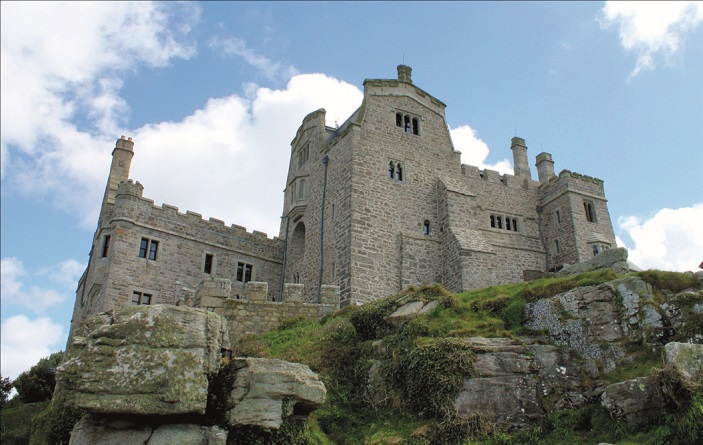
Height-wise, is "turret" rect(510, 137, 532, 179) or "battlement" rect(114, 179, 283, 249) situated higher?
"turret" rect(510, 137, 532, 179)

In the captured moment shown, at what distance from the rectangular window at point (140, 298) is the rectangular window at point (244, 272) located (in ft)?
17.2

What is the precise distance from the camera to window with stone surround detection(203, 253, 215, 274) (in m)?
31.1

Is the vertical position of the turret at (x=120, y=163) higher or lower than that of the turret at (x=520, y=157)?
lower

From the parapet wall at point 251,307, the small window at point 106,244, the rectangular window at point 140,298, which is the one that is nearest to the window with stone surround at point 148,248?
the small window at point 106,244

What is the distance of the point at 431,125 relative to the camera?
32.8 meters

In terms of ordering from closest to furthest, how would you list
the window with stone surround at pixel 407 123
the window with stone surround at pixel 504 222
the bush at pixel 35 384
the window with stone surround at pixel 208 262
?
the bush at pixel 35 384 → the window with stone surround at pixel 208 262 → the window with stone surround at pixel 407 123 → the window with stone surround at pixel 504 222

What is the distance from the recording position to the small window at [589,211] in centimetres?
3538

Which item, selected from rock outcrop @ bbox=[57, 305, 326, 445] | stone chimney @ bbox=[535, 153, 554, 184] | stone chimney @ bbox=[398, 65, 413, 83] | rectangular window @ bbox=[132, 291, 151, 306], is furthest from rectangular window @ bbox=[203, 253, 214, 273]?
stone chimney @ bbox=[535, 153, 554, 184]

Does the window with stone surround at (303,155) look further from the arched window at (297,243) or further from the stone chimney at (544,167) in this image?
the stone chimney at (544,167)

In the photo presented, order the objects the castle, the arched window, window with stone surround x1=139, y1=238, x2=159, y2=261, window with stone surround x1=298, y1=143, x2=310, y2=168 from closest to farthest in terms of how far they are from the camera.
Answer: the castle → window with stone surround x1=139, y1=238, x2=159, y2=261 → the arched window → window with stone surround x1=298, y1=143, x2=310, y2=168

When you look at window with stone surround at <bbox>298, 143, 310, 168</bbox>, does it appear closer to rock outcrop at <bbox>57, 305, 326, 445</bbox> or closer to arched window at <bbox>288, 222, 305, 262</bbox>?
arched window at <bbox>288, 222, 305, 262</bbox>

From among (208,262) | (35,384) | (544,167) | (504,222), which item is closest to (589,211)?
(544,167)

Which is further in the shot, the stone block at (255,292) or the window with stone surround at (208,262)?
the window with stone surround at (208,262)

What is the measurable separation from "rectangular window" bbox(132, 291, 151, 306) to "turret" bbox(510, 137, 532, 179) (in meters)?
23.9
